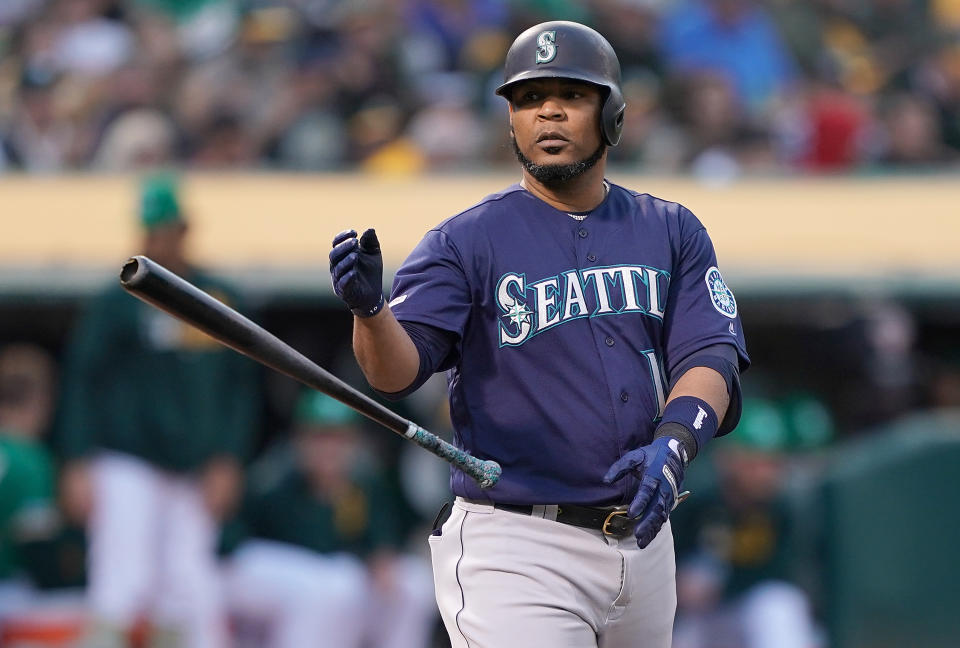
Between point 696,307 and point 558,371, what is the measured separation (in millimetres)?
346

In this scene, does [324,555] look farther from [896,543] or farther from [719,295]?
[719,295]

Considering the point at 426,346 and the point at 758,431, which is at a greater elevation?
the point at 758,431

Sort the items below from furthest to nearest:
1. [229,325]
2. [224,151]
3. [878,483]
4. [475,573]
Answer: [224,151] < [878,483] < [475,573] < [229,325]

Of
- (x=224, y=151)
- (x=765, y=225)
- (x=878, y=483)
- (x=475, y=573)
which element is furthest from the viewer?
(x=224, y=151)

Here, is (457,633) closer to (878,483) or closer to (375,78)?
(878,483)

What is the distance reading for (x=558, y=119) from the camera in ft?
10.8

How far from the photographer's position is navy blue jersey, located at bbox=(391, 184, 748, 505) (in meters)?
3.24

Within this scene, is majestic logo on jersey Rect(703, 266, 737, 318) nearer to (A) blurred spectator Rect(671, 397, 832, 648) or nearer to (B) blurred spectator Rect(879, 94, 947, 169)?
(A) blurred spectator Rect(671, 397, 832, 648)

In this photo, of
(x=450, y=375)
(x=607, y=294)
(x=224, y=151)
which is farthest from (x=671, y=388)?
(x=224, y=151)

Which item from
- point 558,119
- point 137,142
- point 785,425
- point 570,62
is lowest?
point 558,119

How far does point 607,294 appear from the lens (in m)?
3.30

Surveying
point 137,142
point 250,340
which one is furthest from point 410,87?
point 250,340

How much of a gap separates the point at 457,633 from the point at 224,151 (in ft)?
17.3

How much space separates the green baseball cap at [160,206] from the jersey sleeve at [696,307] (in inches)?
119
